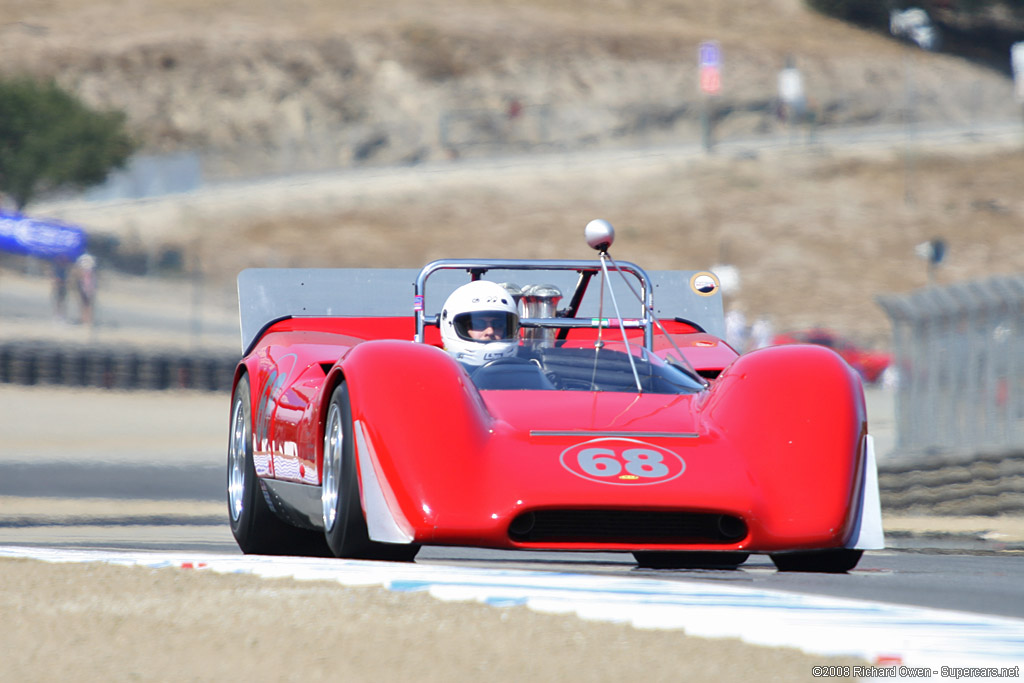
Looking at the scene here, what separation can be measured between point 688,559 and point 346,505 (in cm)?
175

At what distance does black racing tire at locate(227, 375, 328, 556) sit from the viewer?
7.22 meters

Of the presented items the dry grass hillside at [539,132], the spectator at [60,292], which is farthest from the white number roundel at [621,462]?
the dry grass hillside at [539,132]

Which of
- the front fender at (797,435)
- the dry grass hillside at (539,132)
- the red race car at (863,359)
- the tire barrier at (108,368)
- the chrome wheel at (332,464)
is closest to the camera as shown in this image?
the front fender at (797,435)

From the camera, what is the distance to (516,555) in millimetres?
7043

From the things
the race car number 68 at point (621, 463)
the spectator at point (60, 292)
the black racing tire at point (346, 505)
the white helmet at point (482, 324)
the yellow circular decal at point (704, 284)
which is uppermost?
the white helmet at point (482, 324)

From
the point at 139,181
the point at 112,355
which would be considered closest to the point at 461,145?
the point at 139,181

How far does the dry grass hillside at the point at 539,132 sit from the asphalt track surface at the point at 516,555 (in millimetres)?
29554

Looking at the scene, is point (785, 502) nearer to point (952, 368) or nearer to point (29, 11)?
point (952, 368)

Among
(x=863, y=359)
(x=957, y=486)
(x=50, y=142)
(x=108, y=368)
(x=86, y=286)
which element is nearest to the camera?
(x=957, y=486)

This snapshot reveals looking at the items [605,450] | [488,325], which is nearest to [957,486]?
[488,325]

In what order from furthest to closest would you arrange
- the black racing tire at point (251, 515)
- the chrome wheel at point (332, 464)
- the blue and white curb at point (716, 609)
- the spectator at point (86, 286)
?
the spectator at point (86, 286)
the black racing tire at point (251, 515)
the chrome wheel at point (332, 464)
the blue and white curb at point (716, 609)

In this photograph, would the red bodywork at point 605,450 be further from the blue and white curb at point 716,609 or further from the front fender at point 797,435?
the blue and white curb at point 716,609

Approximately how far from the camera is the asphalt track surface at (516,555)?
5418mm

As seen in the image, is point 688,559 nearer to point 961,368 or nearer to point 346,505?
point 346,505
